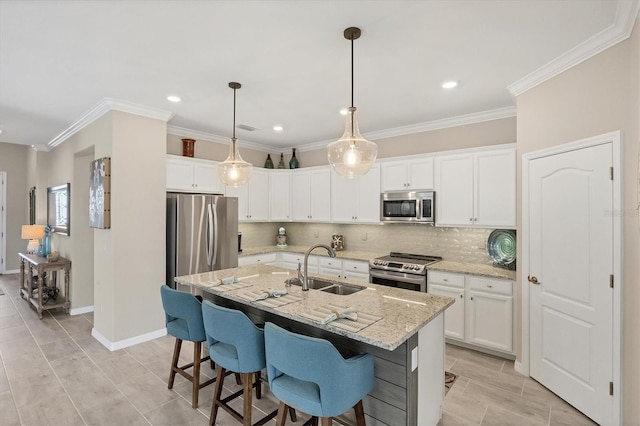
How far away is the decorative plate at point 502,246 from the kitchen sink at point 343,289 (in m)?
2.04

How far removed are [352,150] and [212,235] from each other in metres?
2.68

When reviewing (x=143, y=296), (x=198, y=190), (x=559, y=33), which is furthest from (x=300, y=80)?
(x=143, y=296)

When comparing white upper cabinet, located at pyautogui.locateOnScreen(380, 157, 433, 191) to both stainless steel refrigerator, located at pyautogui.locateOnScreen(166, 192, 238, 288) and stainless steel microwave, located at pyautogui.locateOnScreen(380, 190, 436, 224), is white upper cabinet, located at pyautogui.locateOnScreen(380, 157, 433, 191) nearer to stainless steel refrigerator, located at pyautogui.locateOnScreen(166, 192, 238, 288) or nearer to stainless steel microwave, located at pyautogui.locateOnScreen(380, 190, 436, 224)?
stainless steel microwave, located at pyautogui.locateOnScreen(380, 190, 436, 224)

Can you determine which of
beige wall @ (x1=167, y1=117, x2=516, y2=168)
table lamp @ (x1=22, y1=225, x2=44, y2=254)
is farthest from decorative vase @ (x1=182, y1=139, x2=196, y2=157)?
table lamp @ (x1=22, y1=225, x2=44, y2=254)

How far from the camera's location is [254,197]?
554 cm

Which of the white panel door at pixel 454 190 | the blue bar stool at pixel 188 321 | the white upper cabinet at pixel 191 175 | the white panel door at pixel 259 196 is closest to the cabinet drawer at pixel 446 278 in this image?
the white panel door at pixel 454 190

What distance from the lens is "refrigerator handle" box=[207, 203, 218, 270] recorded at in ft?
14.0

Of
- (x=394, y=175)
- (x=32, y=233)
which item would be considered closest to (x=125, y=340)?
(x=32, y=233)

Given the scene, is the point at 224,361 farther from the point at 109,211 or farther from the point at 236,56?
the point at 109,211

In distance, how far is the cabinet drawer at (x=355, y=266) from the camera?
444 cm

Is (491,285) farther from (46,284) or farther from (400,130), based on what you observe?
(46,284)

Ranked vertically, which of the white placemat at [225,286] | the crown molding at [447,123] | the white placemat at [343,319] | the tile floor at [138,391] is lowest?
the tile floor at [138,391]

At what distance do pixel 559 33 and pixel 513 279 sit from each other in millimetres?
2208

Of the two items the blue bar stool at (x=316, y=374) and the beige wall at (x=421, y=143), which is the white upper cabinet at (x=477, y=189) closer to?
the beige wall at (x=421, y=143)
